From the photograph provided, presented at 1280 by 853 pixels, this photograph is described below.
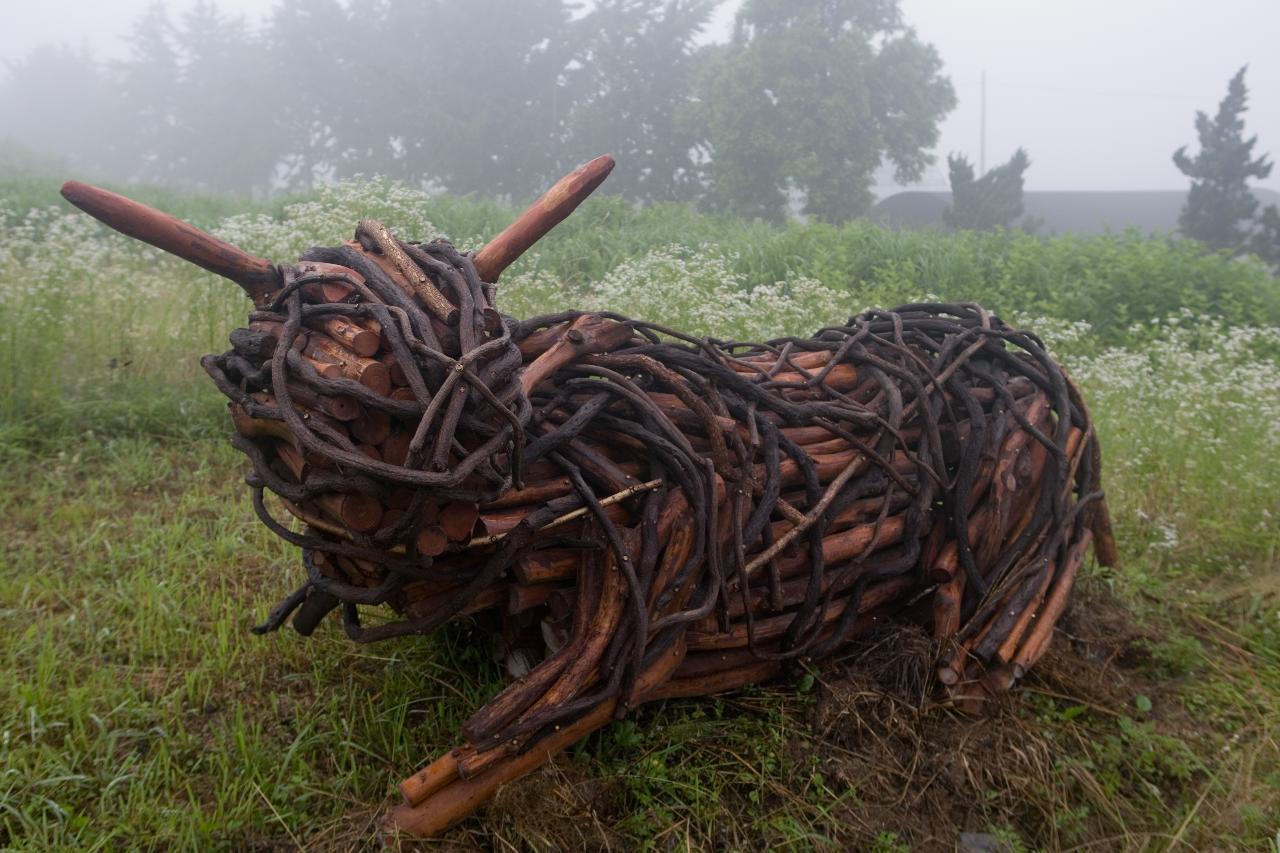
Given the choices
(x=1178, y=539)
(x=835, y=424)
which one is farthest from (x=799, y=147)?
(x=835, y=424)

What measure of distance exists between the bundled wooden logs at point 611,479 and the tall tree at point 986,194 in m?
18.7

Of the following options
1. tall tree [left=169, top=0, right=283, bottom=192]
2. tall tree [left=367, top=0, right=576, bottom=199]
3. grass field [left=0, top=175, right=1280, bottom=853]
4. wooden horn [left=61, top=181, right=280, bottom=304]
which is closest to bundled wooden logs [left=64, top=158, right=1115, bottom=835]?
wooden horn [left=61, top=181, right=280, bottom=304]

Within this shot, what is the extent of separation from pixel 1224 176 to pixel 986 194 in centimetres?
456

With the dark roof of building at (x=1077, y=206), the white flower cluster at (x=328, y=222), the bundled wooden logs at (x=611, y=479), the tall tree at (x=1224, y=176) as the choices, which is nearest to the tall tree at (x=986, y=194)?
the dark roof of building at (x=1077, y=206)

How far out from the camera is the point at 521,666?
2.19 meters

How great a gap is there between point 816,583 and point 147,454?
3.31m

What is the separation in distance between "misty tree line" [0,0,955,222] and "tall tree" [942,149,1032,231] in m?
4.32

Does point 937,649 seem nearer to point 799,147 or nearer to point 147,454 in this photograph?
point 147,454

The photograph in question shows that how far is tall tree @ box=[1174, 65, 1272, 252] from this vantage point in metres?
17.1

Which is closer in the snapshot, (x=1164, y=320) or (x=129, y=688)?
(x=129, y=688)

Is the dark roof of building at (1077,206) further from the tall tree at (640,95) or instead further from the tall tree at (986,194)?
Answer: the tall tree at (640,95)

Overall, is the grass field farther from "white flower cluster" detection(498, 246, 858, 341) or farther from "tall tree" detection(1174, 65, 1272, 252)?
"tall tree" detection(1174, 65, 1272, 252)

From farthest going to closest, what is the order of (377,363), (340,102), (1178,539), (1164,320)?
(340,102)
(1164,320)
(1178,539)
(377,363)

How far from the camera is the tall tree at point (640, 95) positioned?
29.2 meters
